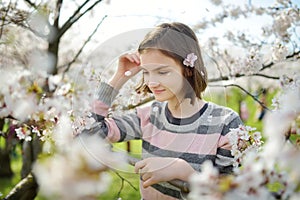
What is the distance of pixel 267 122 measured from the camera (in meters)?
0.43

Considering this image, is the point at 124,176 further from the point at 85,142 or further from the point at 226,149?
the point at 85,142

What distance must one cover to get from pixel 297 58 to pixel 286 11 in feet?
2.55

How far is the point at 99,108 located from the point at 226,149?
0.38 m

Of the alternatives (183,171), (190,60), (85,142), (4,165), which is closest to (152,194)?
(183,171)

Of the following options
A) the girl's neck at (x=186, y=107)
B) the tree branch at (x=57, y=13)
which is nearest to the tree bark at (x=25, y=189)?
the tree branch at (x=57, y=13)

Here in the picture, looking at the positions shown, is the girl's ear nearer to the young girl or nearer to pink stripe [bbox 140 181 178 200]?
the young girl

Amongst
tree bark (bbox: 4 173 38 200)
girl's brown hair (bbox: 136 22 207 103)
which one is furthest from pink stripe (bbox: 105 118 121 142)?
tree bark (bbox: 4 173 38 200)

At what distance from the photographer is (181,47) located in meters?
1.19

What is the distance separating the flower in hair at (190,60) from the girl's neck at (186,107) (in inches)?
4.4

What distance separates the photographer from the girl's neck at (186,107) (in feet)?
4.08

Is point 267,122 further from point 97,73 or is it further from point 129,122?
point 97,73

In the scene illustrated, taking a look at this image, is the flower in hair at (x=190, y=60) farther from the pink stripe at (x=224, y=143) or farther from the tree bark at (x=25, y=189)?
the tree bark at (x=25, y=189)

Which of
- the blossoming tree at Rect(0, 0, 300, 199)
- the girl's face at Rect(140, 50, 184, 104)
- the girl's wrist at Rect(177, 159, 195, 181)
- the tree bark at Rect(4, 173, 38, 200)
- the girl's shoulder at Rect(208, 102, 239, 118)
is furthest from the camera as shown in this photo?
the tree bark at Rect(4, 173, 38, 200)

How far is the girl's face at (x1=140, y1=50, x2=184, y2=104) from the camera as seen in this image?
1.10 metres
